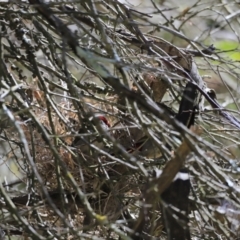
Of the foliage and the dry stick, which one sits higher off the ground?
the foliage

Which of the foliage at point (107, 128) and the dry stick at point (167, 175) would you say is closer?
the dry stick at point (167, 175)

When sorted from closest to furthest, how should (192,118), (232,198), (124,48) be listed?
1. (232,198)
2. (192,118)
3. (124,48)

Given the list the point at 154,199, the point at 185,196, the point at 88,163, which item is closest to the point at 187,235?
the point at 185,196

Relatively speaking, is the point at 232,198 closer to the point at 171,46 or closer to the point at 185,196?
the point at 185,196

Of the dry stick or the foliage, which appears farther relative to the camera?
the foliage

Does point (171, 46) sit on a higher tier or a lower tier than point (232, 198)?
higher

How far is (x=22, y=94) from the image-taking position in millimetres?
1781

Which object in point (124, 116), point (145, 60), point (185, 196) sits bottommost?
Result: point (185, 196)

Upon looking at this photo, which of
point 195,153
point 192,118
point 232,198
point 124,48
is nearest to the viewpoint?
point 195,153

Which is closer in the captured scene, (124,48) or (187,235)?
(187,235)

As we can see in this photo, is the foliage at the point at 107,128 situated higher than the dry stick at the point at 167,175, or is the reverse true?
the foliage at the point at 107,128

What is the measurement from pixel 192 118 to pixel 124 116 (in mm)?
201

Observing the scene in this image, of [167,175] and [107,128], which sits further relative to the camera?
[107,128]

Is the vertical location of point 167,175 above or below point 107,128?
below
